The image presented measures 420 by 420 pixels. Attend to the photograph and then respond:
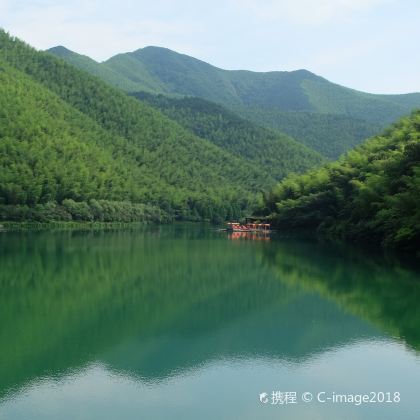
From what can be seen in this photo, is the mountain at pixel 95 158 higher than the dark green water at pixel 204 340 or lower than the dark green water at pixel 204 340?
higher

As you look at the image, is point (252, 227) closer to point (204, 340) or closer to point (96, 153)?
point (96, 153)

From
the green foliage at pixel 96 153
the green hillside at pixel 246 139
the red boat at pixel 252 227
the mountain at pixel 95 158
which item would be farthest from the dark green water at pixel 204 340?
the green hillside at pixel 246 139

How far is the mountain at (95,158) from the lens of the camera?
8169 centimetres

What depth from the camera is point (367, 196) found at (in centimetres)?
4650

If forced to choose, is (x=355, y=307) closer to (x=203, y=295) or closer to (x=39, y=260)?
(x=203, y=295)

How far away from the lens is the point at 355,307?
73.4 ft

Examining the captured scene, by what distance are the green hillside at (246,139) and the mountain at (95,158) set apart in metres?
4.14

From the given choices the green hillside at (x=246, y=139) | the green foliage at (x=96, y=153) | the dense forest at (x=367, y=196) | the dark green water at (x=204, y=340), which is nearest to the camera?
the dark green water at (x=204, y=340)

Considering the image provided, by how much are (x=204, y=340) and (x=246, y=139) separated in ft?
517

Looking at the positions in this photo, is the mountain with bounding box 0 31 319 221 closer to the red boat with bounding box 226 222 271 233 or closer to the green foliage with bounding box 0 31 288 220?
the green foliage with bounding box 0 31 288 220

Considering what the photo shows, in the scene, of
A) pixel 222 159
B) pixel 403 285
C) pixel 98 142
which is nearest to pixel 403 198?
pixel 403 285

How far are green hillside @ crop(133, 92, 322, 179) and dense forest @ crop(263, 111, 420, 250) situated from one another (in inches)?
3173

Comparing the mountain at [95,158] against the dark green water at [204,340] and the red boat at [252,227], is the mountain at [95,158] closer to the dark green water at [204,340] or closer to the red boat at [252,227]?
the red boat at [252,227]

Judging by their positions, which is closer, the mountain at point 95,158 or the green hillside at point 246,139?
the mountain at point 95,158
